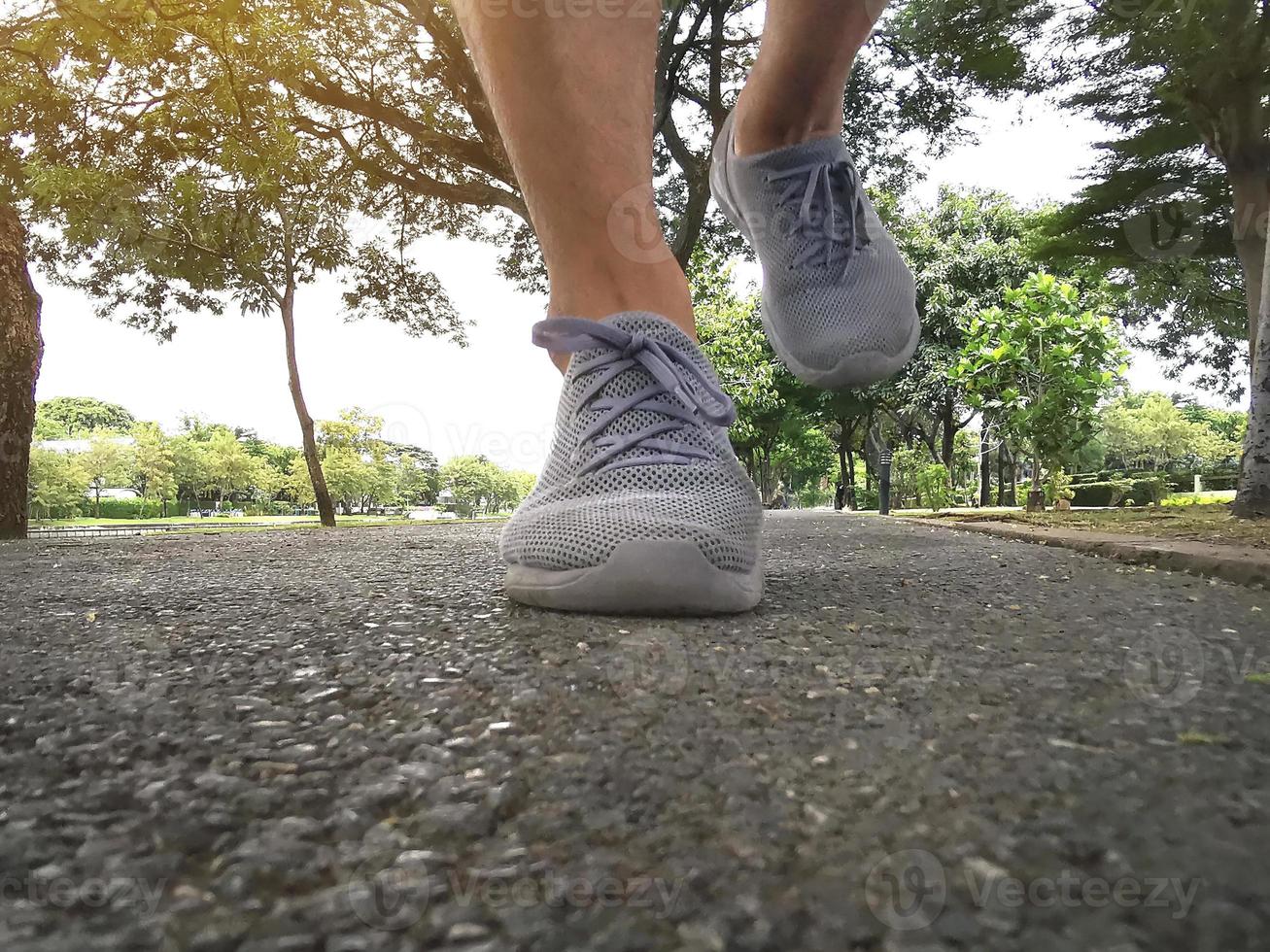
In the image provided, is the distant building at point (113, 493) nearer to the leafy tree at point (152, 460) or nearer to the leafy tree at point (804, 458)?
the leafy tree at point (152, 460)

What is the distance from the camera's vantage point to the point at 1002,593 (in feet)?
3.66

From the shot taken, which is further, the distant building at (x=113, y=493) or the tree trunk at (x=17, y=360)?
the distant building at (x=113, y=493)

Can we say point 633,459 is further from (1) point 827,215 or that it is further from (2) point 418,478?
(2) point 418,478

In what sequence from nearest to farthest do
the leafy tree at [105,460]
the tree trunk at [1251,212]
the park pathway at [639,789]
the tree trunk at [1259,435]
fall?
the park pathway at [639,789], the tree trunk at [1259,435], the tree trunk at [1251,212], the leafy tree at [105,460]

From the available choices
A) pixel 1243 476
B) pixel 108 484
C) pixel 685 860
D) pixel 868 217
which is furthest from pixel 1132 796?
pixel 108 484

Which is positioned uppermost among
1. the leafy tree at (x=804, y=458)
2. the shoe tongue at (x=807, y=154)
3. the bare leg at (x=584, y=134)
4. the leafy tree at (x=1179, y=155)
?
the leafy tree at (x=1179, y=155)

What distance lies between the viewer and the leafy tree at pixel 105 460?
86.9ft

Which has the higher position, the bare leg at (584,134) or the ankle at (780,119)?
the ankle at (780,119)

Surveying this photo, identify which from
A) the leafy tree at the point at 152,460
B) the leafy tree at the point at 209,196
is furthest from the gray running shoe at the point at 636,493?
the leafy tree at the point at 152,460

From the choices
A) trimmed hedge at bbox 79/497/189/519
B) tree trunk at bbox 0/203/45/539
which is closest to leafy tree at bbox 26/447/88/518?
trimmed hedge at bbox 79/497/189/519

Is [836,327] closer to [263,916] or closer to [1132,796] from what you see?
[1132,796]

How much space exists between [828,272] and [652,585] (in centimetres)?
85

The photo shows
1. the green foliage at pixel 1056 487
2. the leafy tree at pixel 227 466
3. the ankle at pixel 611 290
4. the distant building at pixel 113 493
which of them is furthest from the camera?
the leafy tree at pixel 227 466

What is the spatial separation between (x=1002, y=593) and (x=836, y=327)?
586mm
